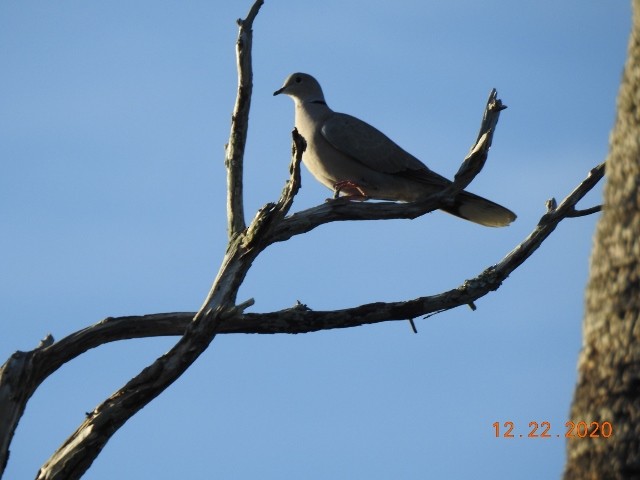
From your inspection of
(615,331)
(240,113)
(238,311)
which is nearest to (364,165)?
(240,113)

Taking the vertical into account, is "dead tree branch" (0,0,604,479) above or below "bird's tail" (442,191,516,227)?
below

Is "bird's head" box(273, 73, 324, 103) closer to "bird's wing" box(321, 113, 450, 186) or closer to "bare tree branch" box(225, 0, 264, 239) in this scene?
"bird's wing" box(321, 113, 450, 186)

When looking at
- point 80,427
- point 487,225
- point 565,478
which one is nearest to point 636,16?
point 565,478

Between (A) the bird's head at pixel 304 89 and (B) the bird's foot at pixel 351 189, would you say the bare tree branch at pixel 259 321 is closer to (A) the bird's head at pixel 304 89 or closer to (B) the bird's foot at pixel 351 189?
(B) the bird's foot at pixel 351 189

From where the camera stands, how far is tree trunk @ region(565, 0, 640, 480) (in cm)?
288

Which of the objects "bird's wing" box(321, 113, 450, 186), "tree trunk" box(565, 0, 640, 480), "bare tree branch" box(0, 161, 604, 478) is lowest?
"tree trunk" box(565, 0, 640, 480)

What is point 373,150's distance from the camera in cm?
864

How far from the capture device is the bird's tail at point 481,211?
785 centimetres

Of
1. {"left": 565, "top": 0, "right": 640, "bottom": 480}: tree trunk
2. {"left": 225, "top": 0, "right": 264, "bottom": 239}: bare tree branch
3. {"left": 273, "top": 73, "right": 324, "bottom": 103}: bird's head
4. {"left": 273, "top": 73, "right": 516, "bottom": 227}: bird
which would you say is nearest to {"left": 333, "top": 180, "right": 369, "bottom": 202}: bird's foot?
{"left": 273, "top": 73, "right": 516, "bottom": 227}: bird

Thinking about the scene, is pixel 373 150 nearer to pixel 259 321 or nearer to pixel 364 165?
pixel 364 165

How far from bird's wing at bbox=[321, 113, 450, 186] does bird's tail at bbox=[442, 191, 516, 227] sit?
380mm

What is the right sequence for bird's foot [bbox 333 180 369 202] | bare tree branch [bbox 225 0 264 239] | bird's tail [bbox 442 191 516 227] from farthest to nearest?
bird's foot [bbox 333 180 369 202]
bird's tail [bbox 442 191 516 227]
bare tree branch [bbox 225 0 264 239]

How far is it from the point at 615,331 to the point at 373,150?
18.9 feet

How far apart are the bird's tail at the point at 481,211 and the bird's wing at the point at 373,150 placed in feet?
1.25
